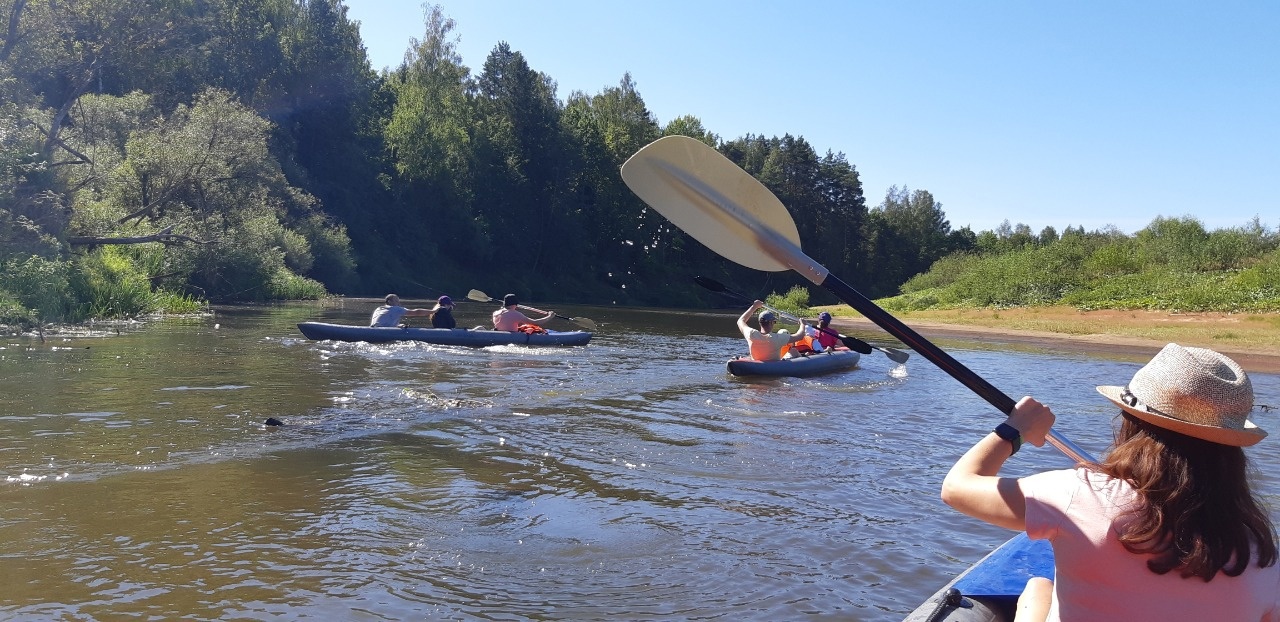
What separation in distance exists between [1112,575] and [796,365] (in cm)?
1160

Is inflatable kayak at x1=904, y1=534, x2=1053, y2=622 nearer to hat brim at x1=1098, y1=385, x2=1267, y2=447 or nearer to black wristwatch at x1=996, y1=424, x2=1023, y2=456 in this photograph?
black wristwatch at x1=996, y1=424, x2=1023, y2=456

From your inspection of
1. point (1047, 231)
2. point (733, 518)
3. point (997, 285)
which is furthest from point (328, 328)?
point (1047, 231)

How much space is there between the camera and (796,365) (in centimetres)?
1353

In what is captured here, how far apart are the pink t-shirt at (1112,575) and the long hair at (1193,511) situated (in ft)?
0.09


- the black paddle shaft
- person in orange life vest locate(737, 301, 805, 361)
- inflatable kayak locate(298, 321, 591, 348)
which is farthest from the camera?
inflatable kayak locate(298, 321, 591, 348)

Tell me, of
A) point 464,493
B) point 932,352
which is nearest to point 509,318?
point 464,493

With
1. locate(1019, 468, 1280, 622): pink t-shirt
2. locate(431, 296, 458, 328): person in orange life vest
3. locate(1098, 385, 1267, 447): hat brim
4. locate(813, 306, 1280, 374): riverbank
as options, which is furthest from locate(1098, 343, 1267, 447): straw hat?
locate(813, 306, 1280, 374): riverbank

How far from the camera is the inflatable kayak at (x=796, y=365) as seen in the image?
13.1m

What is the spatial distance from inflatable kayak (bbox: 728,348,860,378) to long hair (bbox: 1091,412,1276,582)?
11.1 meters

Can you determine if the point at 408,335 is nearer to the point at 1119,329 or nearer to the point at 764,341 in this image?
the point at 764,341

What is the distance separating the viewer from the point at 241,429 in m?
7.52

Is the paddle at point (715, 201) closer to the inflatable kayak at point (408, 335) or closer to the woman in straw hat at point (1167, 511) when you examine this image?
the woman in straw hat at point (1167, 511)

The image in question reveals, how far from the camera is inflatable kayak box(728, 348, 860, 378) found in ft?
43.1

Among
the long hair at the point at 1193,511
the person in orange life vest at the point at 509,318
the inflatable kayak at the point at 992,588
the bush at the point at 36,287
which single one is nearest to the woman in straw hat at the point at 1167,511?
the long hair at the point at 1193,511
